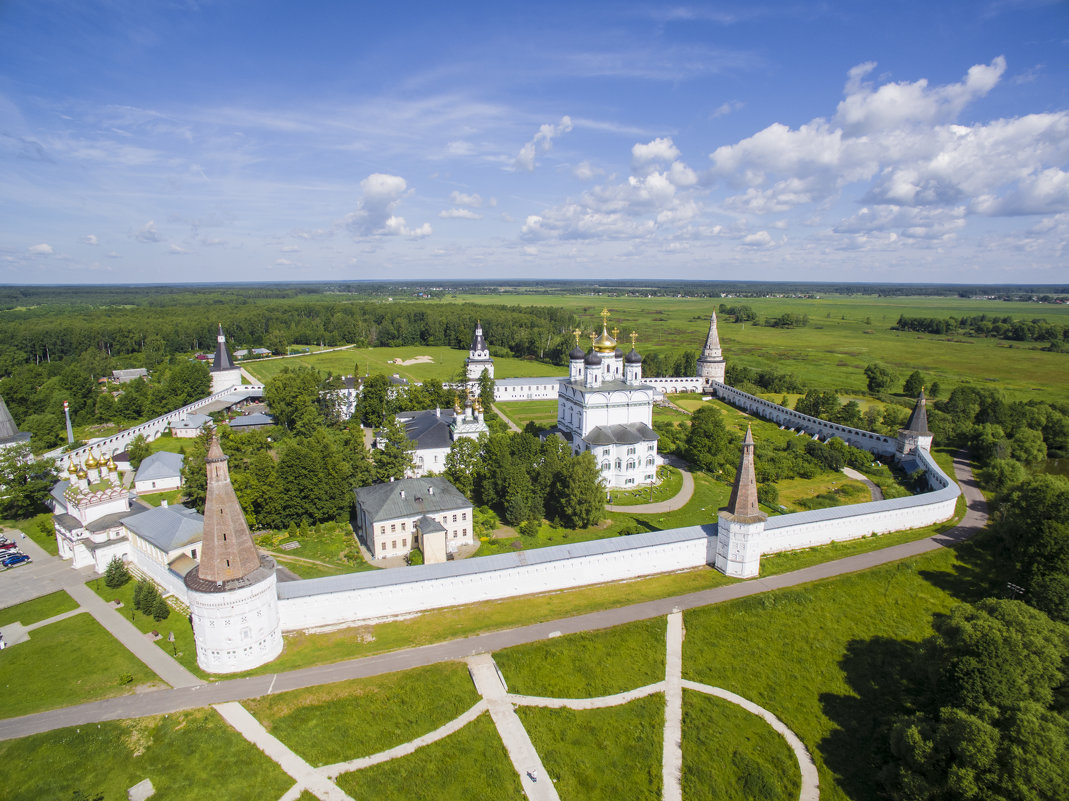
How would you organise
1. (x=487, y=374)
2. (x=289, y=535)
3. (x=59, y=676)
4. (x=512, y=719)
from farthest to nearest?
1. (x=487, y=374)
2. (x=289, y=535)
3. (x=59, y=676)
4. (x=512, y=719)

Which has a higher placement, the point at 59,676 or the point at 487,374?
the point at 487,374

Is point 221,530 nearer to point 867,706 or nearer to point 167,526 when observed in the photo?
point 167,526

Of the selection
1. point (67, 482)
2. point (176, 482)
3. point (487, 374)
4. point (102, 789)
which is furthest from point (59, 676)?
point (487, 374)

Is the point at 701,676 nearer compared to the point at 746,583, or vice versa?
the point at 701,676

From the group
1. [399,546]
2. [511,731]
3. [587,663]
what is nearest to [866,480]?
[587,663]

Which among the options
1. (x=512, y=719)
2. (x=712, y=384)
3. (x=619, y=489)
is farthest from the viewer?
(x=712, y=384)

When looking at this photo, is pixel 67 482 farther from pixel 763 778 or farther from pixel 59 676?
pixel 763 778

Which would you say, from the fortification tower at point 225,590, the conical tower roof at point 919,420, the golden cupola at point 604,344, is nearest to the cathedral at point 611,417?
the golden cupola at point 604,344
